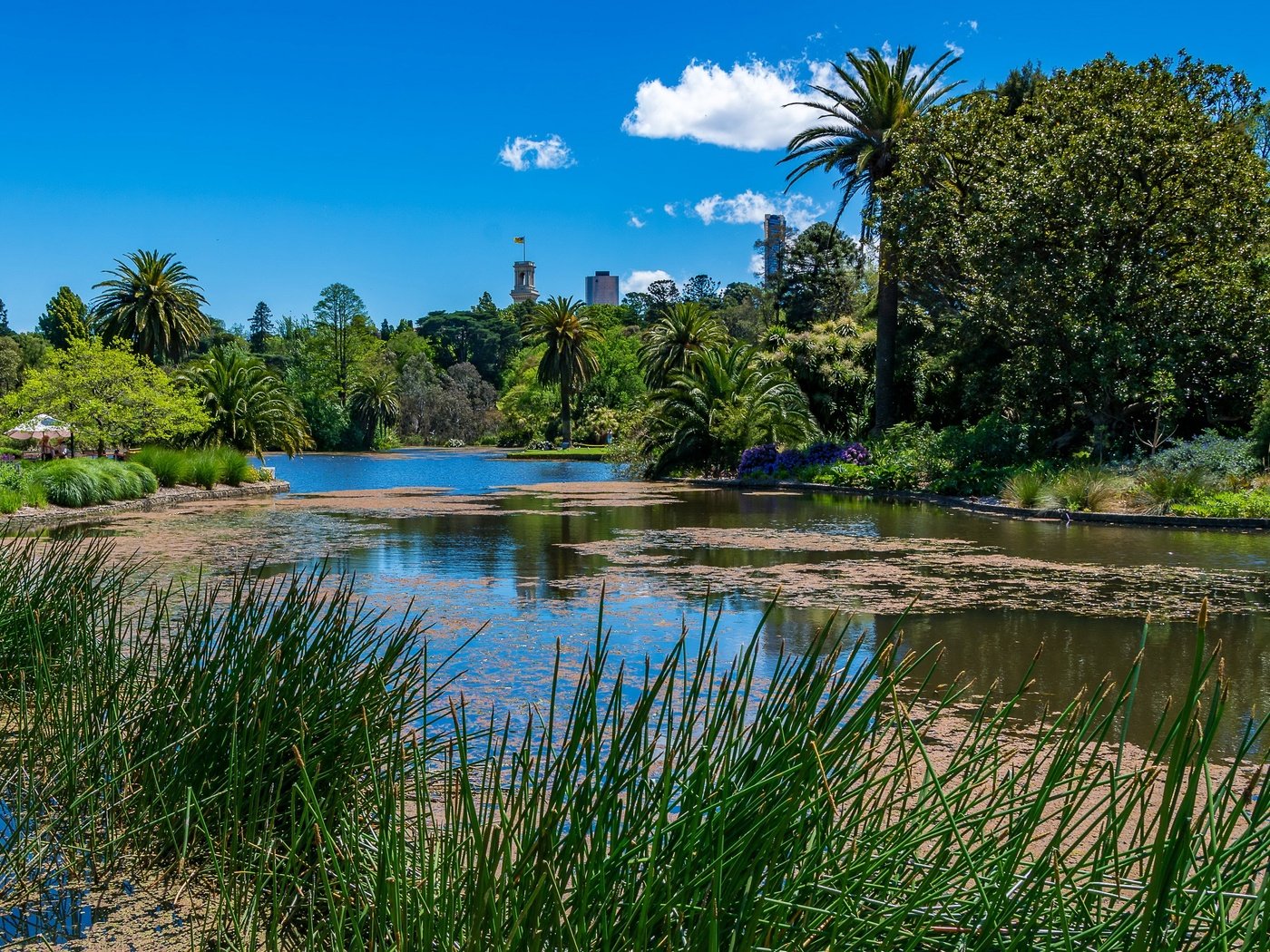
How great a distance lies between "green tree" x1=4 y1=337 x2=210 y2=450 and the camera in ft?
86.6

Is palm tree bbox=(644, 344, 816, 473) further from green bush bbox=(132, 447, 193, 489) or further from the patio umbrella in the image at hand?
the patio umbrella

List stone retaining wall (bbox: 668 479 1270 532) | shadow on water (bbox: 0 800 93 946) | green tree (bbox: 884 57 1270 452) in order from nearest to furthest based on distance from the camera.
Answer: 1. shadow on water (bbox: 0 800 93 946)
2. stone retaining wall (bbox: 668 479 1270 532)
3. green tree (bbox: 884 57 1270 452)

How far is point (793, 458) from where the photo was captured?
28625 mm

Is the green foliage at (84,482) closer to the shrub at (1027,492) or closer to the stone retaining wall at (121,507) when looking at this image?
the stone retaining wall at (121,507)

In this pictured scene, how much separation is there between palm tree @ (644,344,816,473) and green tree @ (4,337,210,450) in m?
13.9

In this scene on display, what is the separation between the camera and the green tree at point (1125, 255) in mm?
20875

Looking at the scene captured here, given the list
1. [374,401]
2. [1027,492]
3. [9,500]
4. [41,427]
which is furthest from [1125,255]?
[374,401]

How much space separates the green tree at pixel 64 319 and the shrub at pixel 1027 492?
23919 mm

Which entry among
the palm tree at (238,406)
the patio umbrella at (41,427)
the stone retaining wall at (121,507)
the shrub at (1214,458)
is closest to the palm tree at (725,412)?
the stone retaining wall at (121,507)

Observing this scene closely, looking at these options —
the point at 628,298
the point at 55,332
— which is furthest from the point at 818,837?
the point at 628,298

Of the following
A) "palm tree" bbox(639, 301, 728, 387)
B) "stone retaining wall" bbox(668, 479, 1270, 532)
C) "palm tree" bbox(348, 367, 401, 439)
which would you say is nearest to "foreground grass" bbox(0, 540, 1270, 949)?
"stone retaining wall" bbox(668, 479, 1270, 532)

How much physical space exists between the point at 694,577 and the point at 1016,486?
10243mm

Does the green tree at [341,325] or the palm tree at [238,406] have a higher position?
the green tree at [341,325]

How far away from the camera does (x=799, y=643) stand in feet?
27.0
